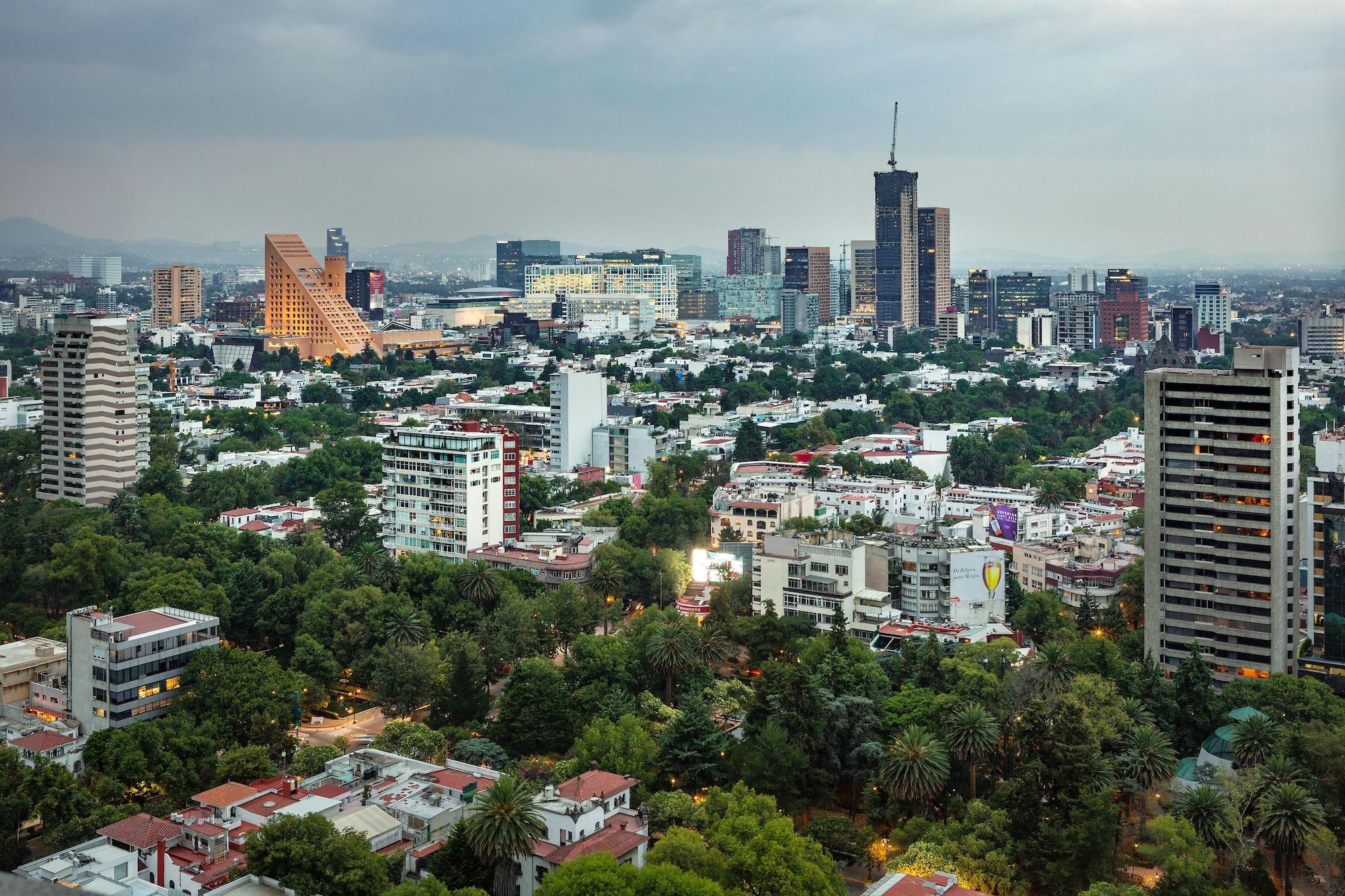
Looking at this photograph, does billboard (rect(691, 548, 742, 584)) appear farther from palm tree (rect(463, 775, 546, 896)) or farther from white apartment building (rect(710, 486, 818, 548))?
palm tree (rect(463, 775, 546, 896))

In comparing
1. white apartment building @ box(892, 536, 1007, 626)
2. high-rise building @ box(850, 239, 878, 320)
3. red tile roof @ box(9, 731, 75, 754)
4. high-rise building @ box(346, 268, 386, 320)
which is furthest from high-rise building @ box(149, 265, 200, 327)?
red tile roof @ box(9, 731, 75, 754)

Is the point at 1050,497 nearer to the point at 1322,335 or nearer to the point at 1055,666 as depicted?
the point at 1055,666

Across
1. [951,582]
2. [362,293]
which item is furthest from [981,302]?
[951,582]

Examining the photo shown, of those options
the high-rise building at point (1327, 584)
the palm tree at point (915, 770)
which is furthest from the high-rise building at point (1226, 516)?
the palm tree at point (915, 770)

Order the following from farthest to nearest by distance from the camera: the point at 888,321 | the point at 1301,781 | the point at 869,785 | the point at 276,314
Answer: the point at 888,321
the point at 276,314
the point at 869,785
the point at 1301,781

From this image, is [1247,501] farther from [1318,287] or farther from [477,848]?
[477,848]

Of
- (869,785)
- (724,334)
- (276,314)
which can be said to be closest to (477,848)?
(869,785)
